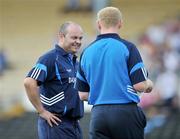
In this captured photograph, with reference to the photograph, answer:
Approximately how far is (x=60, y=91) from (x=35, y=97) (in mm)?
262

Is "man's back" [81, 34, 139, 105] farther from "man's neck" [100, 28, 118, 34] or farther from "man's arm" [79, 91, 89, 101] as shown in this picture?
"man's arm" [79, 91, 89, 101]

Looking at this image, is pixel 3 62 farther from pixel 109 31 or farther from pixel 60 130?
pixel 109 31

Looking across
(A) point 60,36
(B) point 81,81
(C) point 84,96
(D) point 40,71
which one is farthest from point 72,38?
(C) point 84,96

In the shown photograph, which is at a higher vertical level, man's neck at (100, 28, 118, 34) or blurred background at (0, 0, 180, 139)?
man's neck at (100, 28, 118, 34)

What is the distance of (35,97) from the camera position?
6.38 m

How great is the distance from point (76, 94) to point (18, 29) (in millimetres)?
14026

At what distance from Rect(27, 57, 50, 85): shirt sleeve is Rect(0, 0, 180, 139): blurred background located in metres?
6.12

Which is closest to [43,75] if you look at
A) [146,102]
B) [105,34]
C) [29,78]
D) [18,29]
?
[29,78]

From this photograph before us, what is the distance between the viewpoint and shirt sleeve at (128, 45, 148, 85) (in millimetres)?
5805

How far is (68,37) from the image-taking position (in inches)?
258

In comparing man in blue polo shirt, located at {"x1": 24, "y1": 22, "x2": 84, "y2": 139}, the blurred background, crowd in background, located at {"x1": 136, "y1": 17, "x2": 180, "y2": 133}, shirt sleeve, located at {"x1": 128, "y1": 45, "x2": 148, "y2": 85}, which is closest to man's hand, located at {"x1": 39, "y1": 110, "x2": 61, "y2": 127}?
man in blue polo shirt, located at {"x1": 24, "y1": 22, "x2": 84, "y2": 139}

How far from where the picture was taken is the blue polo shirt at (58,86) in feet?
21.3

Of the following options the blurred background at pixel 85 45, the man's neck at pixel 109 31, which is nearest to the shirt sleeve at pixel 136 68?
the man's neck at pixel 109 31

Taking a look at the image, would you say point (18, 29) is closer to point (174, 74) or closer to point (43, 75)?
point (174, 74)
